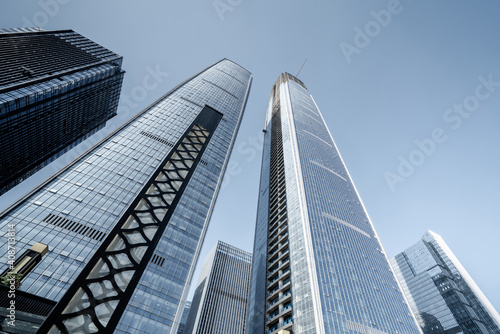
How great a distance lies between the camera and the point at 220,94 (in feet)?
478

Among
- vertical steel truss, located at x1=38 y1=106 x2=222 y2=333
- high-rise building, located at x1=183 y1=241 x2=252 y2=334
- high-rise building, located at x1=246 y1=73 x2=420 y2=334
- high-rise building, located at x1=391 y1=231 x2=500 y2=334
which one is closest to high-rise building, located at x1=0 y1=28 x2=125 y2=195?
vertical steel truss, located at x1=38 y1=106 x2=222 y2=333

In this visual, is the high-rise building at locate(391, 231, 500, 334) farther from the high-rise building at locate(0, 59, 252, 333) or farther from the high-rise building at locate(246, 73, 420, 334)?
the high-rise building at locate(0, 59, 252, 333)

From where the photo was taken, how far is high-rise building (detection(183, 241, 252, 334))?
110m

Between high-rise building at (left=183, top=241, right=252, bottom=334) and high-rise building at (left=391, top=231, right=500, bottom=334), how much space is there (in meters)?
86.6

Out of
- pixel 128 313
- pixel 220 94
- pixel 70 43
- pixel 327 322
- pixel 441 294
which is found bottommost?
pixel 128 313

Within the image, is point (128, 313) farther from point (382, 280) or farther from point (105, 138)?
point (382, 280)

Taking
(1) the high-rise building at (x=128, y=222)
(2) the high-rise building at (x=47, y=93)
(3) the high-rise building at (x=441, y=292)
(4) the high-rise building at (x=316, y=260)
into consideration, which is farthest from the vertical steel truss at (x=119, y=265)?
(3) the high-rise building at (x=441, y=292)

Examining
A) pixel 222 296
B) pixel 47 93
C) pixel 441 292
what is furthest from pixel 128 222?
pixel 441 292

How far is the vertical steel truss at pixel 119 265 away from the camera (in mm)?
6561

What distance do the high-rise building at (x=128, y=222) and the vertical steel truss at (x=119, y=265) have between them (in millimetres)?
28

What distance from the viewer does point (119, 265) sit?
8.11 meters

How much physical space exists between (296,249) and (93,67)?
9046cm

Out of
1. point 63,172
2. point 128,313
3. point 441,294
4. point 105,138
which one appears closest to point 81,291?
point 128,313

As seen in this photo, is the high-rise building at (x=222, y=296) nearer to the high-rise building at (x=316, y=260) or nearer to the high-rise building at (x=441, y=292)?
the high-rise building at (x=316, y=260)
